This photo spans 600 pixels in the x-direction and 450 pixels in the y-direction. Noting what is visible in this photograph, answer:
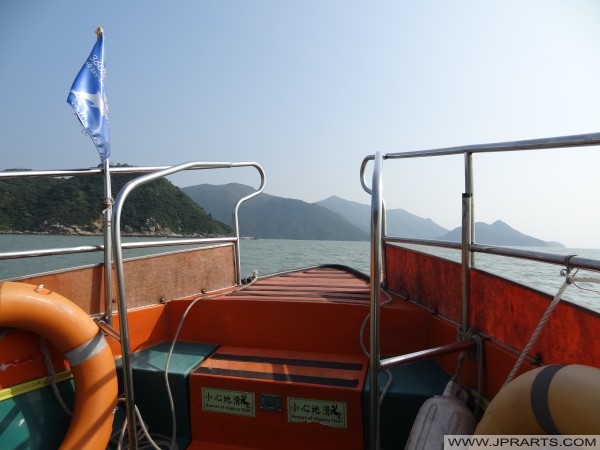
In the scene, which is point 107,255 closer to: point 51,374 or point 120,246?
point 120,246

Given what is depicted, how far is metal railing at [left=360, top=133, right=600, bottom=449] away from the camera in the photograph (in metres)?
1.09

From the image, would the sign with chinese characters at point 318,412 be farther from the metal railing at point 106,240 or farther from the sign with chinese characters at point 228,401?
the metal railing at point 106,240

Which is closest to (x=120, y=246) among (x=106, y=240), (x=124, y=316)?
(x=124, y=316)

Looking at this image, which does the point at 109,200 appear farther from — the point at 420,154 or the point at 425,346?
the point at 425,346

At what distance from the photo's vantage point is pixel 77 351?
5.32 feet

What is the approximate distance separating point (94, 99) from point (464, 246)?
6.94 ft

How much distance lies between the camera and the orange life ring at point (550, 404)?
0.80 metres

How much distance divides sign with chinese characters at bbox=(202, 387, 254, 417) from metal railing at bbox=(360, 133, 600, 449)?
0.66 metres

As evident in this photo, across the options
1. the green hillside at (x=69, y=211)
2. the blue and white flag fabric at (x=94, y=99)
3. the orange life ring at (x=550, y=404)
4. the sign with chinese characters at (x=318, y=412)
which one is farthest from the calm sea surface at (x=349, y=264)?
the green hillside at (x=69, y=211)

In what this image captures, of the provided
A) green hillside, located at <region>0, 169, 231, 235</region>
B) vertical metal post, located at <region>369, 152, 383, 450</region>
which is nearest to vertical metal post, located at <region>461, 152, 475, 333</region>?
vertical metal post, located at <region>369, 152, 383, 450</region>

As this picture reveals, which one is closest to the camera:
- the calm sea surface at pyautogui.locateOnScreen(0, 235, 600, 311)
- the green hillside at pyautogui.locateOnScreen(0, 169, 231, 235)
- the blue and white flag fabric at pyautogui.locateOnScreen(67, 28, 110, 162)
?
the blue and white flag fabric at pyautogui.locateOnScreen(67, 28, 110, 162)

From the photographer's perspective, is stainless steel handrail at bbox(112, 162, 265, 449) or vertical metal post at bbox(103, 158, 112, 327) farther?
vertical metal post at bbox(103, 158, 112, 327)

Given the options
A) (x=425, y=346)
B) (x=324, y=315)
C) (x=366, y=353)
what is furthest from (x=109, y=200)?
(x=425, y=346)

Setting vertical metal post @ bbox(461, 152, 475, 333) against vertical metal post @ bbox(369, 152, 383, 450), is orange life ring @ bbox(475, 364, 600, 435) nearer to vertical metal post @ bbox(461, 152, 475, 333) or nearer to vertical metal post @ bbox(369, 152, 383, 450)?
vertical metal post @ bbox(369, 152, 383, 450)
